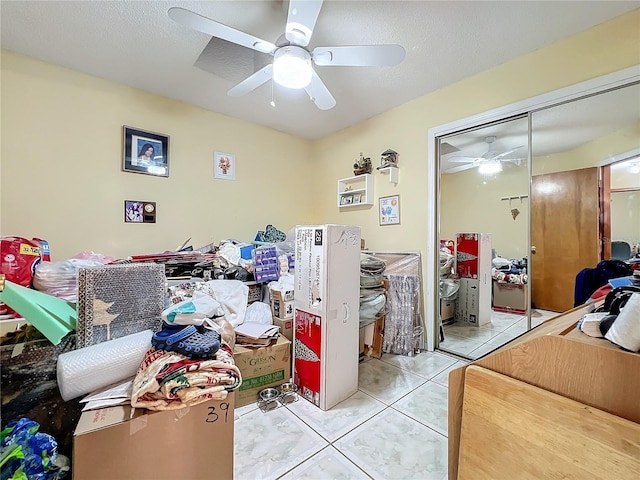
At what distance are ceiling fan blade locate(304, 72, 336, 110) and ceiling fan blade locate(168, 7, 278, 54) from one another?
0.36 m

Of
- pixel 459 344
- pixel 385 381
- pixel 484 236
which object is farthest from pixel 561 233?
pixel 385 381

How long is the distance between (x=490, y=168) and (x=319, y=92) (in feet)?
5.71

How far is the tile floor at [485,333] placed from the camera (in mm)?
2340

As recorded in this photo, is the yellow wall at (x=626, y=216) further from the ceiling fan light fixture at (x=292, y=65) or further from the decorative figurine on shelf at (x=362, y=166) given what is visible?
the ceiling fan light fixture at (x=292, y=65)

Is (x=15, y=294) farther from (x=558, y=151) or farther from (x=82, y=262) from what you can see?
(x=558, y=151)

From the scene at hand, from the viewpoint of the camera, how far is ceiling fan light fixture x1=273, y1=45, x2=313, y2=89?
1.65 metres

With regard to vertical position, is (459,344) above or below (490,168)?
below

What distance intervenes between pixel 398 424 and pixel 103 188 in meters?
3.14

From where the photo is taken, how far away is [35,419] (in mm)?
1171

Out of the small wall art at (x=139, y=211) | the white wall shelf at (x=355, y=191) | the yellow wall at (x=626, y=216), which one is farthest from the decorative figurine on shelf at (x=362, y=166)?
the small wall art at (x=139, y=211)

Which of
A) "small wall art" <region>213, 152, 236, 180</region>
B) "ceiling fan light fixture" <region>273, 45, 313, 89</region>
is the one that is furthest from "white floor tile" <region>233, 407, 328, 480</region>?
"small wall art" <region>213, 152, 236, 180</region>

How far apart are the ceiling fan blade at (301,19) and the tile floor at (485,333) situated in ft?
8.78

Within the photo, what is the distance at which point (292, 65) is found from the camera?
5.50 feet

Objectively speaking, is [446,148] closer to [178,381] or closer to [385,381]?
[385,381]
